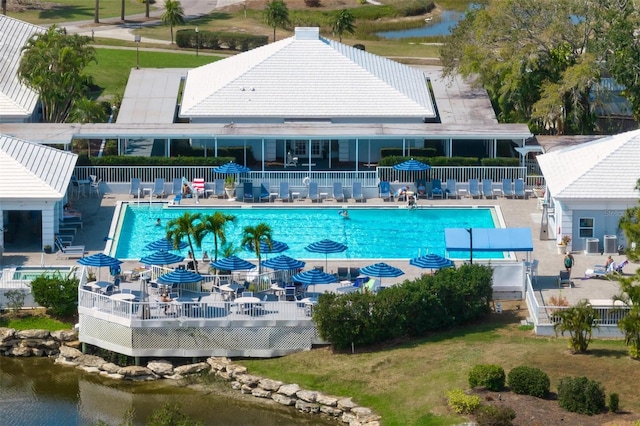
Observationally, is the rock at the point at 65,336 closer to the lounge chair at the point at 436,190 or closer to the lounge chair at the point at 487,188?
the lounge chair at the point at 436,190

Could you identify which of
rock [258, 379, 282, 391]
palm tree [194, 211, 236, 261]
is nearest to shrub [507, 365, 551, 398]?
rock [258, 379, 282, 391]

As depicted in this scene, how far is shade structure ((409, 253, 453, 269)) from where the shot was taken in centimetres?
6359

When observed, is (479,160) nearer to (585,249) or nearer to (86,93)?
(585,249)

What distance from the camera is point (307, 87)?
275 feet

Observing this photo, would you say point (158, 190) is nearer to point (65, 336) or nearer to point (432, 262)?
point (65, 336)

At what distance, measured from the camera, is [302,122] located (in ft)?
270

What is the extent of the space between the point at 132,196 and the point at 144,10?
159ft

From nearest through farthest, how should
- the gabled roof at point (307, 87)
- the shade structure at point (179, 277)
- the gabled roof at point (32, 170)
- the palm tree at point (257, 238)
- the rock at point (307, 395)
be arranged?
1. the rock at point (307, 395)
2. the shade structure at point (179, 277)
3. the palm tree at point (257, 238)
4. the gabled roof at point (32, 170)
5. the gabled roof at point (307, 87)

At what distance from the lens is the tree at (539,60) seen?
82.1m

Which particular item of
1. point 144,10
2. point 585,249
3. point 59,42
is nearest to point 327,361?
point 585,249

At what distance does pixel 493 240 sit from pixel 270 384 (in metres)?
11.2

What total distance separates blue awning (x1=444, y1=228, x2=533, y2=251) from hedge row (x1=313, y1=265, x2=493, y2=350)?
251 centimetres

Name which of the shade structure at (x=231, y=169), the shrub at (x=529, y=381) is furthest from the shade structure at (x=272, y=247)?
the shrub at (x=529, y=381)

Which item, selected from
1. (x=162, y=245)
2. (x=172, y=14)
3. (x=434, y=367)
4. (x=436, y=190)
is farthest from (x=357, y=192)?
(x=172, y=14)
